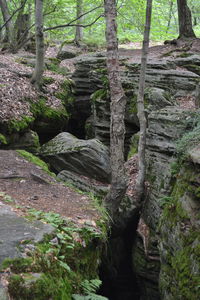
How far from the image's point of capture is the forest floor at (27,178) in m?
5.67

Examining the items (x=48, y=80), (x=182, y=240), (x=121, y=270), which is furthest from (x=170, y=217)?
(x=48, y=80)

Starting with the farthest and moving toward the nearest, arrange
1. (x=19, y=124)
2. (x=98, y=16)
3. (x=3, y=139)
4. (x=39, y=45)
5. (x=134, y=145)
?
(x=98, y=16) → (x=39, y=45) → (x=134, y=145) → (x=19, y=124) → (x=3, y=139)

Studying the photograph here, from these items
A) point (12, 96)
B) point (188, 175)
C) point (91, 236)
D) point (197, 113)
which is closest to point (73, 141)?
point (12, 96)

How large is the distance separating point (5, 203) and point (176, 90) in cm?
884

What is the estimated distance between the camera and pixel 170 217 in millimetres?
6434

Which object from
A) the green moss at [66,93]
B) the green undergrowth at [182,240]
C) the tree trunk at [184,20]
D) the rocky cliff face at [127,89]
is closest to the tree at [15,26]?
the rocky cliff face at [127,89]

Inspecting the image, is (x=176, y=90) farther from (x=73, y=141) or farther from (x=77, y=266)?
(x=77, y=266)

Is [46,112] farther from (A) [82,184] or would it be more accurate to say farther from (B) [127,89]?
(A) [82,184]

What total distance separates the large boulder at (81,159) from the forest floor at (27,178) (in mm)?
951

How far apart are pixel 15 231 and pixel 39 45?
30.2 feet

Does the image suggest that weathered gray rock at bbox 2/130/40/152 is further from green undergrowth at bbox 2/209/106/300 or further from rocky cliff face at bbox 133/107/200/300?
green undergrowth at bbox 2/209/106/300

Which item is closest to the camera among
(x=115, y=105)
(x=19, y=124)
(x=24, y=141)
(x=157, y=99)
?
(x=115, y=105)

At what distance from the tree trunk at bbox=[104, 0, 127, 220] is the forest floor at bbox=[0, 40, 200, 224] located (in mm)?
1083

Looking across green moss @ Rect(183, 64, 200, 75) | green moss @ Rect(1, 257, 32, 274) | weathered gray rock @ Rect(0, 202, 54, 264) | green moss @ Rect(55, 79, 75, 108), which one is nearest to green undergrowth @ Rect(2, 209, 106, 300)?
green moss @ Rect(1, 257, 32, 274)
